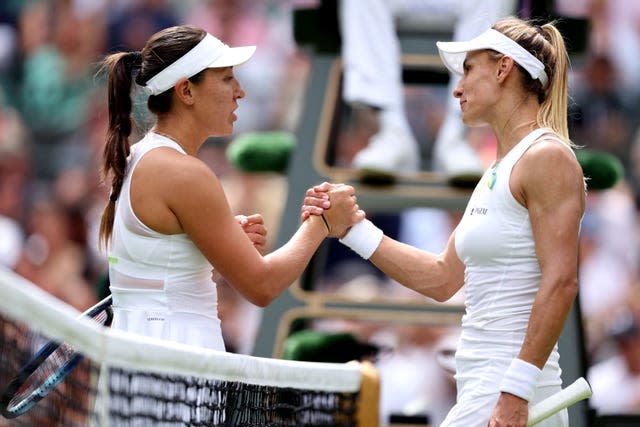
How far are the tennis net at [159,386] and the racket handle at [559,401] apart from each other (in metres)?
0.40

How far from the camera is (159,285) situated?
2863 mm

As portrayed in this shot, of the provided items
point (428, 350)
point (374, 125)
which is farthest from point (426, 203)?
point (374, 125)

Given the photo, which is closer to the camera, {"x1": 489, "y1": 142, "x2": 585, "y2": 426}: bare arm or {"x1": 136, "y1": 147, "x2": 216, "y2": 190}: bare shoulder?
{"x1": 489, "y1": 142, "x2": 585, "y2": 426}: bare arm

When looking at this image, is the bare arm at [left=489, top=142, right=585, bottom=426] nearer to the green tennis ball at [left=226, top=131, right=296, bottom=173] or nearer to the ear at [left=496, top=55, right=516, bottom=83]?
the ear at [left=496, top=55, right=516, bottom=83]

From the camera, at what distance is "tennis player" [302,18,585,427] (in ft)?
9.06

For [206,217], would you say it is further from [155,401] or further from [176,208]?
[155,401]

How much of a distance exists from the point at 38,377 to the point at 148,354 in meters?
0.62

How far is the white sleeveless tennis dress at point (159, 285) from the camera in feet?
9.39

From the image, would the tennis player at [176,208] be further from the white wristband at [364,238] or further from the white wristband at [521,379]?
the white wristband at [521,379]

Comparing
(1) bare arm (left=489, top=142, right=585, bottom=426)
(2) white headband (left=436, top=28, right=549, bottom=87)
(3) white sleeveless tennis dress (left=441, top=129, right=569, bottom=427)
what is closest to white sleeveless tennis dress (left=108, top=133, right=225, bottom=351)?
(3) white sleeveless tennis dress (left=441, top=129, right=569, bottom=427)

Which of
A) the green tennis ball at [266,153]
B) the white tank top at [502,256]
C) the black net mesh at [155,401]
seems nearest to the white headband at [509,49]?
the white tank top at [502,256]

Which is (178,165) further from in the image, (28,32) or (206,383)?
(28,32)

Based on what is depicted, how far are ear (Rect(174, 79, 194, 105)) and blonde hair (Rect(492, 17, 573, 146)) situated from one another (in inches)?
29.5

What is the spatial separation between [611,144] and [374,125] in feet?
5.14
